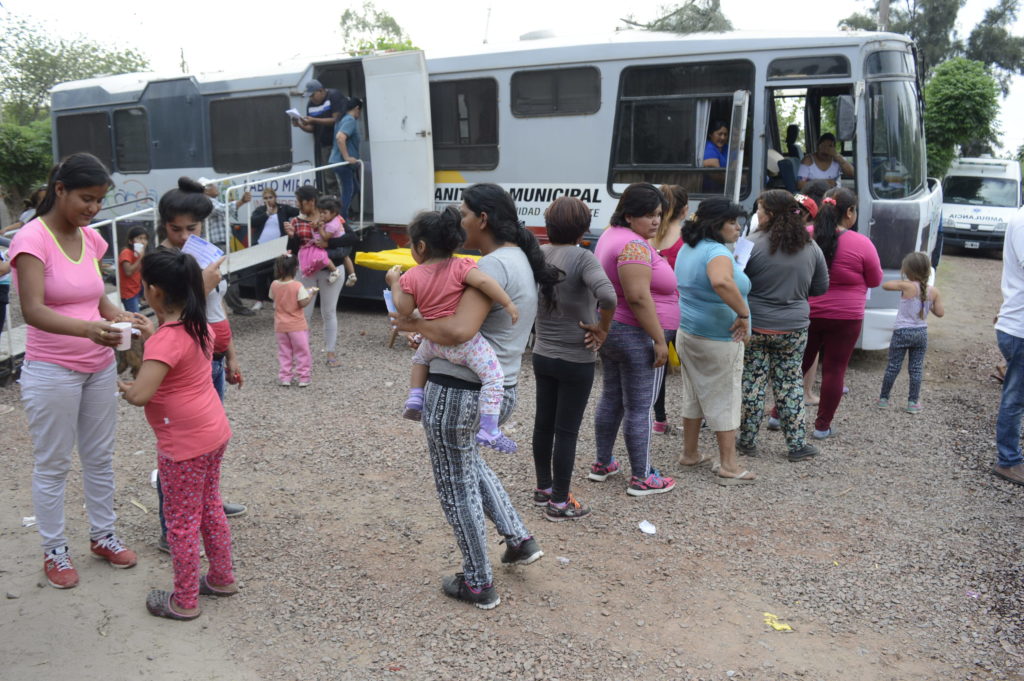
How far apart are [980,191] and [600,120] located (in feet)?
47.8

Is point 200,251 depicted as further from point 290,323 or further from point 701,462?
point 701,462

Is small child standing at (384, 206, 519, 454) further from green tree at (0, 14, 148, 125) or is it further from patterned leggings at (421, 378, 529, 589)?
green tree at (0, 14, 148, 125)

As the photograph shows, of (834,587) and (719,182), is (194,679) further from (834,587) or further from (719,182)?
(719,182)

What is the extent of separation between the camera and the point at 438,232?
3143mm

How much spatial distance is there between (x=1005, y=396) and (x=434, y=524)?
3669 mm

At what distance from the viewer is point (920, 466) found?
542 centimetres

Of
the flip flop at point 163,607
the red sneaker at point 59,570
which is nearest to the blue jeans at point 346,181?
the red sneaker at point 59,570

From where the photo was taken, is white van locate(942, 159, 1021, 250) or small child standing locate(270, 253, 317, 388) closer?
small child standing locate(270, 253, 317, 388)

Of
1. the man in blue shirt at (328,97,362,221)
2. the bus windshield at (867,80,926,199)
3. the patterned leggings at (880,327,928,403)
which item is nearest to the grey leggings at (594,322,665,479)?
the patterned leggings at (880,327,928,403)

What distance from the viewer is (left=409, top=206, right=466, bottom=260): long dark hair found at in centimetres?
314

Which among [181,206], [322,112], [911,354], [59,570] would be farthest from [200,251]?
[322,112]

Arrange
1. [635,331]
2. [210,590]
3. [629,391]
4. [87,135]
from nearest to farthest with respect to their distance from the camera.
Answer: [210,590] < [635,331] < [629,391] < [87,135]

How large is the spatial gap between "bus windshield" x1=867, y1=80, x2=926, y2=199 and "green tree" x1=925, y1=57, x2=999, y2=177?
12.0 m

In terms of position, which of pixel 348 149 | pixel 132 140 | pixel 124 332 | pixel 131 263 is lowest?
pixel 131 263
